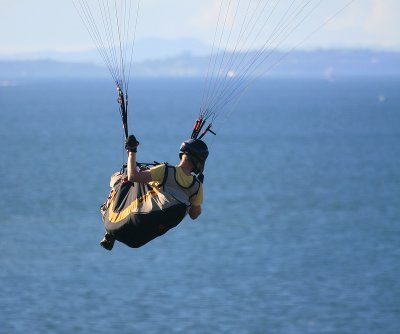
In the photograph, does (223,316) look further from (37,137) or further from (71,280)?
(37,137)

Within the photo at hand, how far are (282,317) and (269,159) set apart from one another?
81273mm

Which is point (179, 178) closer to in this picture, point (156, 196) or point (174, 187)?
point (174, 187)

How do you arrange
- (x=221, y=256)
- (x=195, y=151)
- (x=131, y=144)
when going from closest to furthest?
(x=131, y=144) → (x=195, y=151) → (x=221, y=256)

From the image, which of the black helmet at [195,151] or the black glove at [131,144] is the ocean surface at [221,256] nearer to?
the black helmet at [195,151]

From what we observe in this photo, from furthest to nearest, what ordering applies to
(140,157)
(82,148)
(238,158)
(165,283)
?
(82,148)
(238,158)
(140,157)
(165,283)

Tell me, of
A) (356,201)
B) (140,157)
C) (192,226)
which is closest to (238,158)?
(140,157)

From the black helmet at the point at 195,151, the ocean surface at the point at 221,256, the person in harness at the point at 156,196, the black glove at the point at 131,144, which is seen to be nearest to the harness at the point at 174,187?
the person in harness at the point at 156,196

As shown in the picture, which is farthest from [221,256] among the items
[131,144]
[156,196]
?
[131,144]

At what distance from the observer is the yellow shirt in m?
13.5

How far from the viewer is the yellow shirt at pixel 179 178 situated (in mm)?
13477

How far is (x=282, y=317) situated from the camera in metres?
72.4

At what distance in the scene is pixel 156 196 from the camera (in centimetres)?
1372

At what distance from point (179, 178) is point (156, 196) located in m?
0.36

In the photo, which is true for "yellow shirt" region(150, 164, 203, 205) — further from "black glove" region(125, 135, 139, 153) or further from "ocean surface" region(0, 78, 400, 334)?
"ocean surface" region(0, 78, 400, 334)
